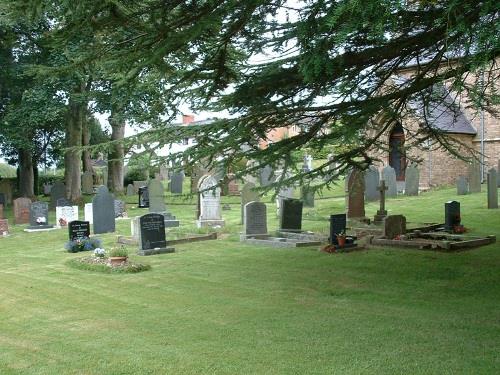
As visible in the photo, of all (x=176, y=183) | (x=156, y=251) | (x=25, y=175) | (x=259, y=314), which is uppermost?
(x=25, y=175)

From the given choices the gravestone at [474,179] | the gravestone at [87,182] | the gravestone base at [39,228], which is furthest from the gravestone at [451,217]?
the gravestone at [87,182]

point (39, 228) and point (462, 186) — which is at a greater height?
point (462, 186)

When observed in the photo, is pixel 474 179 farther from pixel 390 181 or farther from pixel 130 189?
pixel 130 189

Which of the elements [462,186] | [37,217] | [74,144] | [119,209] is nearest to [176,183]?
[74,144]

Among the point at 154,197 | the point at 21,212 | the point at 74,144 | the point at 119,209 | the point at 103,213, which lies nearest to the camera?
the point at 103,213

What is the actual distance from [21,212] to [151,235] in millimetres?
9039

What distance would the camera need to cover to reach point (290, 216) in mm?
14078

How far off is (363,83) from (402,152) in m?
3.13

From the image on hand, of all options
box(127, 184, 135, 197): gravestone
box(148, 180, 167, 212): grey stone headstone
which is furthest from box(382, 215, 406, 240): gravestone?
box(127, 184, 135, 197): gravestone

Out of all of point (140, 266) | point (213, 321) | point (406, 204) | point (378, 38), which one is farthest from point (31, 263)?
point (406, 204)

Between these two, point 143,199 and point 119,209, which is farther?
point 143,199

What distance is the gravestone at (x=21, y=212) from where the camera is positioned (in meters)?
19.1

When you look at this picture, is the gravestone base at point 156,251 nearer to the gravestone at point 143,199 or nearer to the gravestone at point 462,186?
the gravestone at point 143,199

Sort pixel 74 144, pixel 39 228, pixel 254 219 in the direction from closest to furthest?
pixel 254 219
pixel 39 228
pixel 74 144
